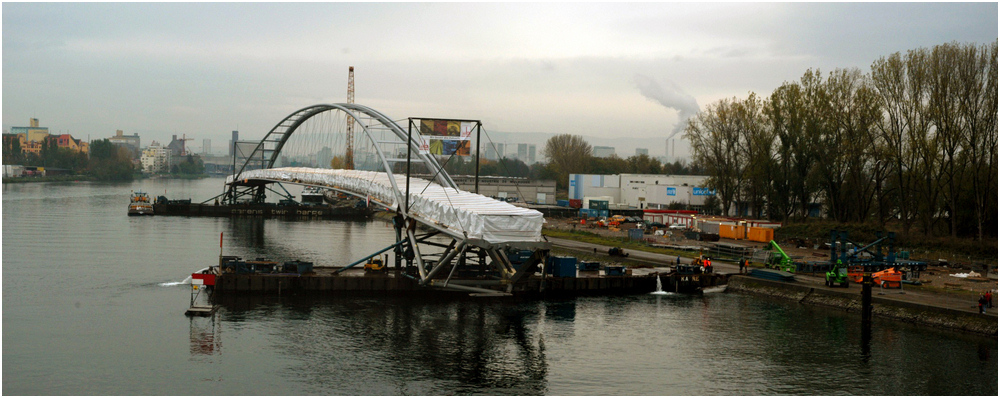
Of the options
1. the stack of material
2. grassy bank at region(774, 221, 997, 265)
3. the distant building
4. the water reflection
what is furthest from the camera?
the distant building

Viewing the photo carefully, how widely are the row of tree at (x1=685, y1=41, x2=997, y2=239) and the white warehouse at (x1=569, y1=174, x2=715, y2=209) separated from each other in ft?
36.2

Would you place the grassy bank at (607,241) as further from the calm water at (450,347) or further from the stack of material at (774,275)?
the calm water at (450,347)

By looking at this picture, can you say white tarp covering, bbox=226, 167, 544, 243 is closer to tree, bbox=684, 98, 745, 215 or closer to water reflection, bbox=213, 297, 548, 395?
water reflection, bbox=213, 297, 548, 395

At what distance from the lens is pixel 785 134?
2953 inches

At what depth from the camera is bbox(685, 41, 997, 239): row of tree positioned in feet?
183

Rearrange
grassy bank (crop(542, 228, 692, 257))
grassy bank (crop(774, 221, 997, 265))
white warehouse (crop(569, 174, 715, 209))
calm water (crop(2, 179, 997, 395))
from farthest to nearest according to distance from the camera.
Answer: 1. white warehouse (crop(569, 174, 715, 209))
2. grassy bank (crop(542, 228, 692, 257))
3. grassy bank (crop(774, 221, 997, 265))
4. calm water (crop(2, 179, 997, 395))

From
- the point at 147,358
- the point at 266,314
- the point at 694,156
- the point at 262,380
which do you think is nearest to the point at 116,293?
the point at 266,314

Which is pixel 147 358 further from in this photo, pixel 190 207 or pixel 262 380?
pixel 190 207

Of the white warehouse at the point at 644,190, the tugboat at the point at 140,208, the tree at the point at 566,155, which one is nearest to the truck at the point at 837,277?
the white warehouse at the point at 644,190

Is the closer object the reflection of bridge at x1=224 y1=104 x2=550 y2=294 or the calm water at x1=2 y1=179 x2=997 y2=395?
the calm water at x1=2 y1=179 x2=997 y2=395

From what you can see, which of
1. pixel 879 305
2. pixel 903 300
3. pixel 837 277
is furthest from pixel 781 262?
pixel 903 300

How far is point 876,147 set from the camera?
2589 inches

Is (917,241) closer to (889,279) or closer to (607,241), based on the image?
(889,279)

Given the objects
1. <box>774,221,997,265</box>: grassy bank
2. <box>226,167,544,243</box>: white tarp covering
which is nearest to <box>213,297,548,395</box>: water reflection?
<box>226,167,544,243</box>: white tarp covering
